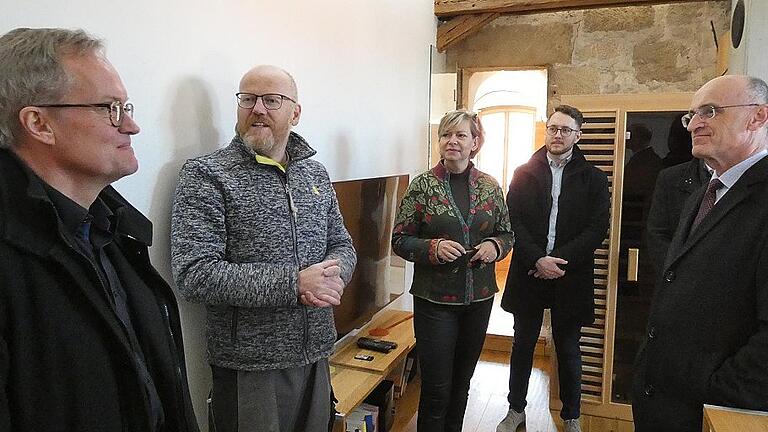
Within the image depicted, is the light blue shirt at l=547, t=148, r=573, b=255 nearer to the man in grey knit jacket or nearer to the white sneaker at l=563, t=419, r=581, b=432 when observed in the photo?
the white sneaker at l=563, t=419, r=581, b=432

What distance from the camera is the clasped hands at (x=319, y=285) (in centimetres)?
145

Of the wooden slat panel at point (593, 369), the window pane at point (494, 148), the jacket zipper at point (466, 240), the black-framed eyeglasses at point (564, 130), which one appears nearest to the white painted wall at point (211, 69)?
the jacket zipper at point (466, 240)

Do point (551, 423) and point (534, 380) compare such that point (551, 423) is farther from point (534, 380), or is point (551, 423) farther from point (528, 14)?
point (528, 14)

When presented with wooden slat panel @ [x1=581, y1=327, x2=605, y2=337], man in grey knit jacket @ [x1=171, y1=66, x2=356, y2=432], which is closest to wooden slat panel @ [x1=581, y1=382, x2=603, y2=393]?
wooden slat panel @ [x1=581, y1=327, x2=605, y2=337]

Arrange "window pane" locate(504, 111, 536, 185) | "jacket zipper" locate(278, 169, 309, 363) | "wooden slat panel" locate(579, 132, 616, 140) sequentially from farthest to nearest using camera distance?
"window pane" locate(504, 111, 536, 185), "wooden slat panel" locate(579, 132, 616, 140), "jacket zipper" locate(278, 169, 309, 363)

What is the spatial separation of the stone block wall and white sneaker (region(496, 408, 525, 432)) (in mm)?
2483

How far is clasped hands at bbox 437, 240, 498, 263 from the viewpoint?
82.1 inches

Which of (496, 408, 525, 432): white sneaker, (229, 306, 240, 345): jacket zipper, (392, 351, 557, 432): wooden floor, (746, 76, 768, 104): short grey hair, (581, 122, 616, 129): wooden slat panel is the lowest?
(392, 351, 557, 432): wooden floor

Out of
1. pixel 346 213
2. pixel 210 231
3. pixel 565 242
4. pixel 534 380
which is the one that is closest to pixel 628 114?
pixel 565 242

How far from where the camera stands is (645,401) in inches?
64.3

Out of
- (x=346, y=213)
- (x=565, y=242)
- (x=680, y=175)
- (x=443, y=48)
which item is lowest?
(x=565, y=242)

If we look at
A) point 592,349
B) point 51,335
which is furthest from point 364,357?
point 51,335

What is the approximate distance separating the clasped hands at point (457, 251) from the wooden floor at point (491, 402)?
3.91ft

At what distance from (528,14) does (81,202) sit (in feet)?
12.8
